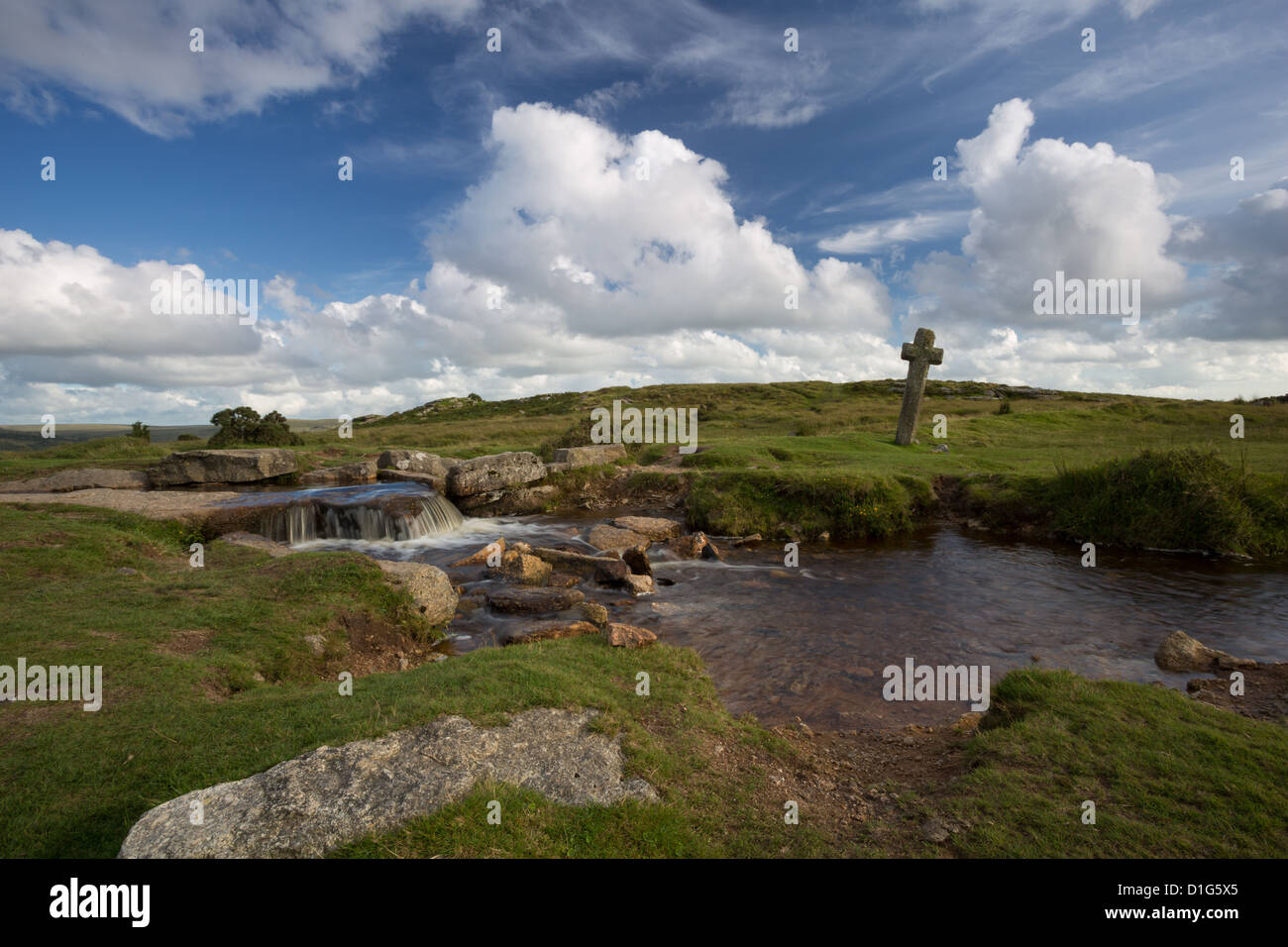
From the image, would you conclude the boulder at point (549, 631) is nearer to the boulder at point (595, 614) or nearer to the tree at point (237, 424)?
the boulder at point (595, 614)

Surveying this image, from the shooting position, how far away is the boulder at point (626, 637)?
10.8m

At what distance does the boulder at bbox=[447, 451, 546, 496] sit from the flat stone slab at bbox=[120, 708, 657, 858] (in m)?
22.2

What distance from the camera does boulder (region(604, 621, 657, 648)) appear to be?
1075cm

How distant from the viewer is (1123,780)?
20.3 feet

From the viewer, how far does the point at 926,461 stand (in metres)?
28.4

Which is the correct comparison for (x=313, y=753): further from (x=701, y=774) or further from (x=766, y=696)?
(x=766, y=696)

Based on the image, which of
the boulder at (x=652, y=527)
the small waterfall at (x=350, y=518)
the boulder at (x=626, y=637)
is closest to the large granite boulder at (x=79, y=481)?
the small waterfall at (x=350, y=518)

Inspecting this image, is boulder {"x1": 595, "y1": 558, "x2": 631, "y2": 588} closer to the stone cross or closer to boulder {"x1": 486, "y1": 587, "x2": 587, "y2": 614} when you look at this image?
boulder {"x1": 486, "y1": 587, "x2": 587, "y2": 614}

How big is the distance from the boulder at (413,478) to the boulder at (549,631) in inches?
657

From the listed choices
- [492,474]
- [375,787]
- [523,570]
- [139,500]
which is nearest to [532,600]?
[523,570]

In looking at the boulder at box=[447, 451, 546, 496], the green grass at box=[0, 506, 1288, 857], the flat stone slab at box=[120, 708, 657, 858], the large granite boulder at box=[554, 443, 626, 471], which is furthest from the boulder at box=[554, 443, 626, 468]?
the flat stone slab at box=[120, 708, 657, 858]

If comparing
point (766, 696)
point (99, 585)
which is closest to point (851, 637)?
point (766, 696)

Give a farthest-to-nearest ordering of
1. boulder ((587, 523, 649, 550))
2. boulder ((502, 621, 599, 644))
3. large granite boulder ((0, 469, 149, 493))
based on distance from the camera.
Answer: large granite boulder ((0, 469, 149, 493))
boulder ((587, 523, 649, 550))
boulder ((502, 621, 599, 644))

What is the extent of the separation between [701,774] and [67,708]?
8.26m
